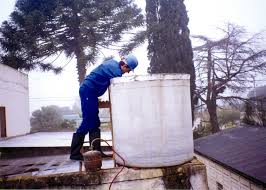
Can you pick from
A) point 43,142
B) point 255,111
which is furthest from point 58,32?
point 255,111

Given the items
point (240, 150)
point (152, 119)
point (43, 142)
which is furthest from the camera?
point (240, 150)

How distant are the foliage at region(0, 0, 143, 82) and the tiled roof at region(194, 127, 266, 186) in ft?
25.8

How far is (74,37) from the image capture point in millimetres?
17328

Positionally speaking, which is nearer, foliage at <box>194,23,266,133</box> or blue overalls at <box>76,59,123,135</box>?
blue overalls at <box>76,59,123,135</box>

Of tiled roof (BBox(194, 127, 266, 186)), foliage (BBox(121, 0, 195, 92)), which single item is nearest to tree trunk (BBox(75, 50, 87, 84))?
foliage (BBox(121, 0, 195, 92))

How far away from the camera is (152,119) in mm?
3217

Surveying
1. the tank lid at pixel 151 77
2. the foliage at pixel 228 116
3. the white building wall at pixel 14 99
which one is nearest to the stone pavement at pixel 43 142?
the white building wall at pixel 14 99

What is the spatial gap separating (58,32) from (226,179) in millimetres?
12436

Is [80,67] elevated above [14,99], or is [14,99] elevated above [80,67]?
[80,67]

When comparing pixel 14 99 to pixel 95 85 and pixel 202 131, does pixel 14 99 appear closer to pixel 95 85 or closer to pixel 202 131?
pixel 95 85

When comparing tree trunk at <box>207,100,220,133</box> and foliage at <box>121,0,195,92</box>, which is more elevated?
foliage at <box>121,0,195,92</box>

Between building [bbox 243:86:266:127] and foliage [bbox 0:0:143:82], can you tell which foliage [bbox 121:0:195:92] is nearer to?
foliage [bbox 0:0:143:82]

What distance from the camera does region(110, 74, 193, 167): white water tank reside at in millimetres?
3223

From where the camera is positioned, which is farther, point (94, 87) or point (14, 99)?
point (14, 99)
